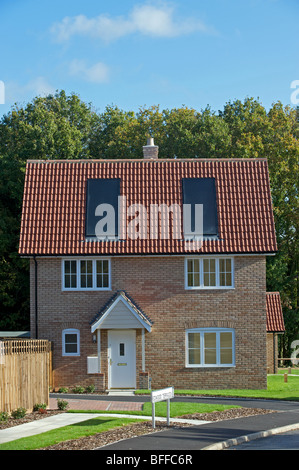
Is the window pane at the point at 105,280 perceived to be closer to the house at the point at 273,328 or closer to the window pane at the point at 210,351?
the window pane at the point at 210,351

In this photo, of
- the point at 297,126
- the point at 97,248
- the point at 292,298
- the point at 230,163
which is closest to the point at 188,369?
the point at 97,248

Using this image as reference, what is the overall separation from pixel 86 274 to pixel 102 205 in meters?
3.10

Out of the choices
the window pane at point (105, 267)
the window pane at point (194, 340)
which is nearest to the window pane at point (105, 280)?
the window pane at point (105, 267)

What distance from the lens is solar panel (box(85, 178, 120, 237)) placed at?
32.4 m

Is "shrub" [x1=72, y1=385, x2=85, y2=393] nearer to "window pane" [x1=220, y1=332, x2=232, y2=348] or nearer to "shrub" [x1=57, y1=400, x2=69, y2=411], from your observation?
"window pane" [x1=220, y1=332, x2=232, y2=348]

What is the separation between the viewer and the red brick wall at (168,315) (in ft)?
104

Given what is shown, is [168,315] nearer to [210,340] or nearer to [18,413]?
[210,340]

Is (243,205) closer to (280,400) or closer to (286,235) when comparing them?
(280,400)

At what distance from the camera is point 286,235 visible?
50.6 metres

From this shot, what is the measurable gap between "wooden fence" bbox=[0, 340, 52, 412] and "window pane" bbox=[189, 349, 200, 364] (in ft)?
25.9

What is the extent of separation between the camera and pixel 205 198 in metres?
33.1

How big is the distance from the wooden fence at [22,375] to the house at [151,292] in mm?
5763

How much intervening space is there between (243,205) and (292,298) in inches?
769

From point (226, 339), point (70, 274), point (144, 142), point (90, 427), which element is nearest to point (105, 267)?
point (70, 274)
